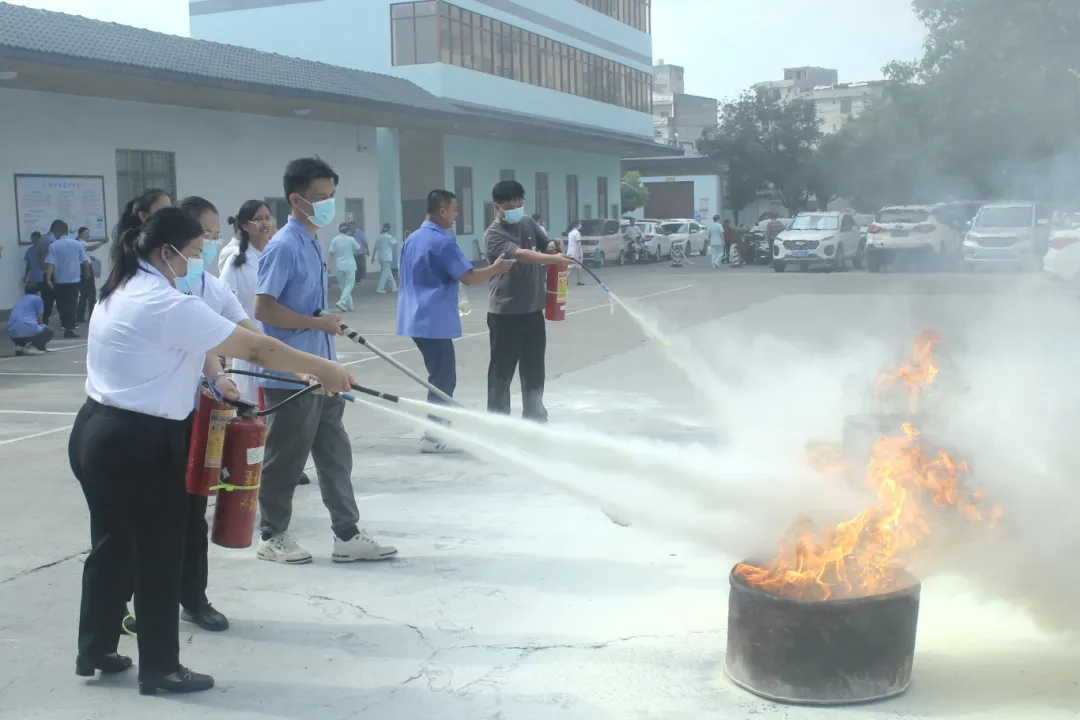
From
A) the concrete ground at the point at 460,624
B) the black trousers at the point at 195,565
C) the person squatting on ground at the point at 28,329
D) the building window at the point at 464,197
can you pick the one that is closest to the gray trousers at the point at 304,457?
the concrete ground at the point at 460,624

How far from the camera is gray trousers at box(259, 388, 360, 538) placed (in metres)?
5.31

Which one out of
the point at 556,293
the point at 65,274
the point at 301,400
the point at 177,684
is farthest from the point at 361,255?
the point at 177,684

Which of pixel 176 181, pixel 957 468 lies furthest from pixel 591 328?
pixel 957 468

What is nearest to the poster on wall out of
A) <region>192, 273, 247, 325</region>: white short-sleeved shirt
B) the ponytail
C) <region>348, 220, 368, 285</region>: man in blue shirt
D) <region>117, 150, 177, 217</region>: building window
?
<region>117, 150, 177, 217</region>: building window

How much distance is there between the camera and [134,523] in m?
3.92

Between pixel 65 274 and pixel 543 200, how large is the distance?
26964 millimetres

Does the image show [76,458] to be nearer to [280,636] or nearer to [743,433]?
[280,636]

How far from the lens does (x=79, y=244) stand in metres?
17.2

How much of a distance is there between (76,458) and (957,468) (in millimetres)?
3280

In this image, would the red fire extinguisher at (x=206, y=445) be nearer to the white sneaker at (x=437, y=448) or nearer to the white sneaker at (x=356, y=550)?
the white sneaker at (x=356, y=550)

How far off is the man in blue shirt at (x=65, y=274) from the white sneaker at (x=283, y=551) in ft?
42.0

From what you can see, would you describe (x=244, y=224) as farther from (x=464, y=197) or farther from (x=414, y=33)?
(x=414, y=33)

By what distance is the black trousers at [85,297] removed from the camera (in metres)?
18.2

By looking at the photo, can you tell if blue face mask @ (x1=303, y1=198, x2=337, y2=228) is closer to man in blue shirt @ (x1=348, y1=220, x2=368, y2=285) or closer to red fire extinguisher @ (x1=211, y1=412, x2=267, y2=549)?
red fire extinguisher @ (x1=211, y1=412, x2=267, y2=549)
